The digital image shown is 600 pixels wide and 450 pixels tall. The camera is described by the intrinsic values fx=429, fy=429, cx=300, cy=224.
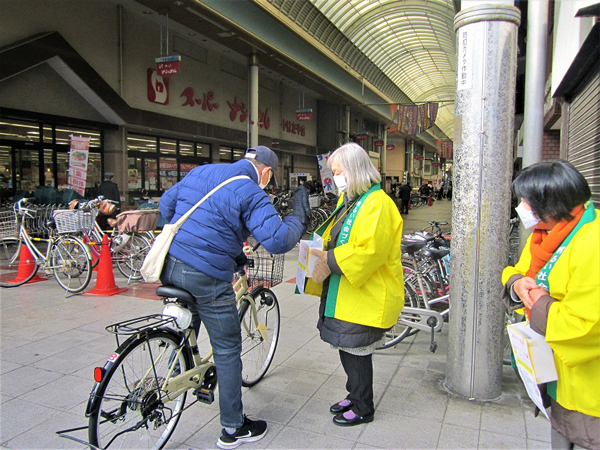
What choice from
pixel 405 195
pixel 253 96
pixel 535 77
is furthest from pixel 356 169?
pixel 405 195

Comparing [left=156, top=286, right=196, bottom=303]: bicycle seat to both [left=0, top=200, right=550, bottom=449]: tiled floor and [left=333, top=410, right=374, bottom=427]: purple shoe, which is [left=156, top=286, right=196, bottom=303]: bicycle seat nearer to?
[left=0, top=200, right=550, bottom=449]: tiled floor

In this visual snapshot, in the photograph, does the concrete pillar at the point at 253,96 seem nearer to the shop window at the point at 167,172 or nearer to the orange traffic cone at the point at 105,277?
the shop window at the point at 167,172

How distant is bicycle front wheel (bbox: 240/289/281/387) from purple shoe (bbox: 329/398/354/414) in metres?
0.73

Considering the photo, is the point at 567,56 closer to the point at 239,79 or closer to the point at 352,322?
the point at 352,322

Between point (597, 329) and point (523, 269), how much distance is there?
1.81 feet

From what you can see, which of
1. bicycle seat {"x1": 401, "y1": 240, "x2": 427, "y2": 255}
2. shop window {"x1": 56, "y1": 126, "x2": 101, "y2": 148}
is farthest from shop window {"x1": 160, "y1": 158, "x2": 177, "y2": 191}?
Result: bicycle seat {"x1": 401, "y1": 240, "x2": 427, "y2": 255}

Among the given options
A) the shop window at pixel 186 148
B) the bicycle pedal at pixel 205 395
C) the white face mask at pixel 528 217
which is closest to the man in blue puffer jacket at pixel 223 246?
the bicycle pedal at pixel 205 395

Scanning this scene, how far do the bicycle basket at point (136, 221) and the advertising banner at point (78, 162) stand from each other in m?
4.35

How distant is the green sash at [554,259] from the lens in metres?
1.58

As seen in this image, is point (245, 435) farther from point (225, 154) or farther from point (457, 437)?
point (225, 154)

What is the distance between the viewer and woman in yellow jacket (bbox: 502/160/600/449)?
57.5 inches

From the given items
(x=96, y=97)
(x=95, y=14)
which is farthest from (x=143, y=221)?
(x=95, y=14)

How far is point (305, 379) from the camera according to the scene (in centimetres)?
350

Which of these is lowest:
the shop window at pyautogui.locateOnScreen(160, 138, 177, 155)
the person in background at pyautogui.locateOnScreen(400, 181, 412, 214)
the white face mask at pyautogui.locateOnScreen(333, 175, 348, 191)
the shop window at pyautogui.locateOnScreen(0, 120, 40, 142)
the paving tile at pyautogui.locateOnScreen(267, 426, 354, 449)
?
the paving tile at pyautogui.locateOnScreen(267, 426, 354, 449)
